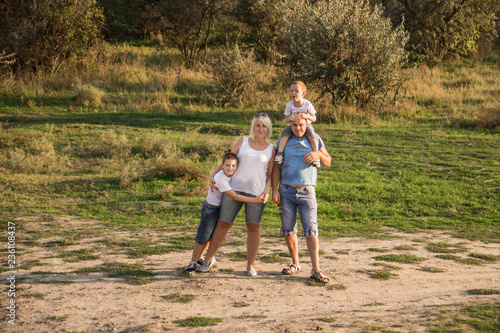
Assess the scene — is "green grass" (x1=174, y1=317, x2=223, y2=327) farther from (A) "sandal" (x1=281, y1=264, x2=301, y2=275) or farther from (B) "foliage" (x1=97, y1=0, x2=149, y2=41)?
(B) "foliage" (x1=97, y1=0, x2=149, y2=41)

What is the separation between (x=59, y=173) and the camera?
11.4 m

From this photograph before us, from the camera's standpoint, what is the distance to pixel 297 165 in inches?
234

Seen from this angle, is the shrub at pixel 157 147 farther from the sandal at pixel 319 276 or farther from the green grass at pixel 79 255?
the sandal at pixel 319 276

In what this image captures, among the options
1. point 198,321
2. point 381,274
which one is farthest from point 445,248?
point 198,321

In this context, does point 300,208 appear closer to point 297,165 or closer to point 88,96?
point 297,165

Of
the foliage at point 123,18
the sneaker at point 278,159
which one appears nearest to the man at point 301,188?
the sneaker at point 278,159

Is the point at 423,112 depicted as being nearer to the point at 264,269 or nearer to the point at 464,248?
the point at 464,248

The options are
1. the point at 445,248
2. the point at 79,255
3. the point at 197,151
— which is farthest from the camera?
the point at 197,151

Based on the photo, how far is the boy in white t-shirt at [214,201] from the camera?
230 inches

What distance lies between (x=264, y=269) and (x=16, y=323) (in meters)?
2.74

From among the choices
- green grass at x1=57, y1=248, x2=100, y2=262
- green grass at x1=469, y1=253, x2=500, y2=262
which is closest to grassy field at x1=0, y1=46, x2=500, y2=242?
green grass at x1=469, y1=253, x2=500, y2=262

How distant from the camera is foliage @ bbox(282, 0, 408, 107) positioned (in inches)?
651

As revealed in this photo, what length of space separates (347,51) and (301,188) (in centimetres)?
1151

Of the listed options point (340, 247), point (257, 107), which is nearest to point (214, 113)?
point (257, 107)
